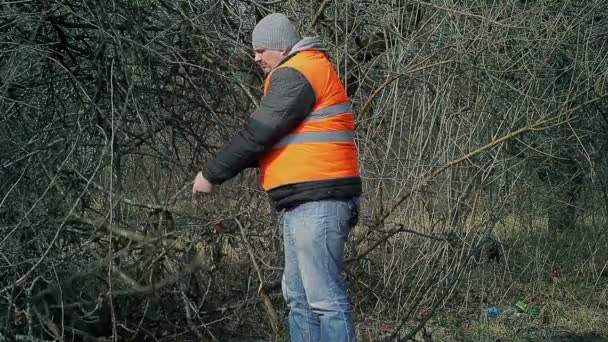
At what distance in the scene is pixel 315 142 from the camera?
3.74 metres

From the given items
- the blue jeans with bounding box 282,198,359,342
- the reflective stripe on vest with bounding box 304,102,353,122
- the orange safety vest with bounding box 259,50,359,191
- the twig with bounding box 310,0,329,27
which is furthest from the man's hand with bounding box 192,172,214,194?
the twig with bounding box 310,0,329,27

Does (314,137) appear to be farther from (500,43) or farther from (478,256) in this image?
(478,256)

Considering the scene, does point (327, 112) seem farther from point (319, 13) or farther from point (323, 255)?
point (319, 13)

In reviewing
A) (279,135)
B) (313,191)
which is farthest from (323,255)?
(279,135)

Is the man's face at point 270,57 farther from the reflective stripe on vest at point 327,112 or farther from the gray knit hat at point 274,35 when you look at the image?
the reflective stripe on vest at point 327,112

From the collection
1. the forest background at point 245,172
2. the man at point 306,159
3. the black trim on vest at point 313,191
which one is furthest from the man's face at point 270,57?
the forest background at point 245,172

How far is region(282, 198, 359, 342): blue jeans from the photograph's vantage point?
378cm

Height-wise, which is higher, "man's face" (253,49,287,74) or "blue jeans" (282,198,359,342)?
"man's face" (253,49,287,74)

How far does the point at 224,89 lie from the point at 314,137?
1499 millimetres

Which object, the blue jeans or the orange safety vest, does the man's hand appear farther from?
the blue jeans

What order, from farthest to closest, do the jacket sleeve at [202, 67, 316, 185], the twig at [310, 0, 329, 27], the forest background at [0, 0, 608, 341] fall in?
the twig at [310, 0, 329, 27]
the forest background at [0, 0, 608, 341]
the jacket sleeve at [202, 67, 316, 185]

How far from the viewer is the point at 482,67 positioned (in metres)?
5.61

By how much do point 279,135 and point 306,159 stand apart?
15 cm

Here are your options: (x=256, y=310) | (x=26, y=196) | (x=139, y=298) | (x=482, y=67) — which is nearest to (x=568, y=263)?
(x=482, y=67)
